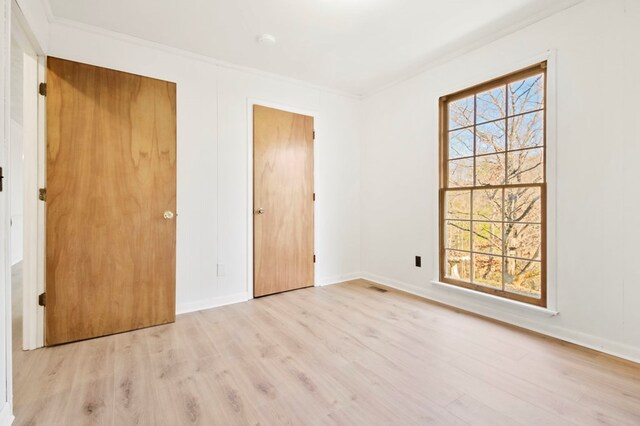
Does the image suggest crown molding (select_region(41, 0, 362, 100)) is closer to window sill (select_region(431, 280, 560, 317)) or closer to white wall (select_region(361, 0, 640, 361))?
white wall (select_region(361, 0, 640, 361))

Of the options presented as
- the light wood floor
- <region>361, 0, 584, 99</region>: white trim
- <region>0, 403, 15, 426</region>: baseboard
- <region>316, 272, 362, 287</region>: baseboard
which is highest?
<region>361, 0, 584, 99</region>: white trim

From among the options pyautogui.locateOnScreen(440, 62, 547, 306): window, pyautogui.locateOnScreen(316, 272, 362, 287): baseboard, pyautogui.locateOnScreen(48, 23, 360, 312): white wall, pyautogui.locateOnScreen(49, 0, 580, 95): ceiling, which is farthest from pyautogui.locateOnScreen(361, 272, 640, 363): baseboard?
pyautogui.locateOnScreen(49, 0, 580, 95): ceiling

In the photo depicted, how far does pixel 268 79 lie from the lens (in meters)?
3.45

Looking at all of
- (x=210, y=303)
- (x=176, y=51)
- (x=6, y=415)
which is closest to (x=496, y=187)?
(x=210, y=303)

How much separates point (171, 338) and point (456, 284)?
265 cm

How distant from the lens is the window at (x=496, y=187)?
99.9 inches

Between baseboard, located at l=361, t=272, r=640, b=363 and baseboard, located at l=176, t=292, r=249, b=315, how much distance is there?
1820 millimetres

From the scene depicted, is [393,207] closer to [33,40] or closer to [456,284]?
[456,284]

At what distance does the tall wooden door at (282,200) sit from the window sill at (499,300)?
5.10 ft

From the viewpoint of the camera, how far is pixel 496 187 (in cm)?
278

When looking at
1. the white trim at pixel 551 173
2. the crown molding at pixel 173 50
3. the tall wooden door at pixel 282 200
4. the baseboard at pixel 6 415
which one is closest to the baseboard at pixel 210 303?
the tall wooden door at pixel 282 200

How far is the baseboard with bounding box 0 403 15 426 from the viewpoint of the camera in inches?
54.3

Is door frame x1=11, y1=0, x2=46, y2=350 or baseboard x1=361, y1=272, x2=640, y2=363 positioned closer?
baseboard x1=361, y1=272, x2=640, y2=363

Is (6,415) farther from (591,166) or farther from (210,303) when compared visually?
(591,166)
